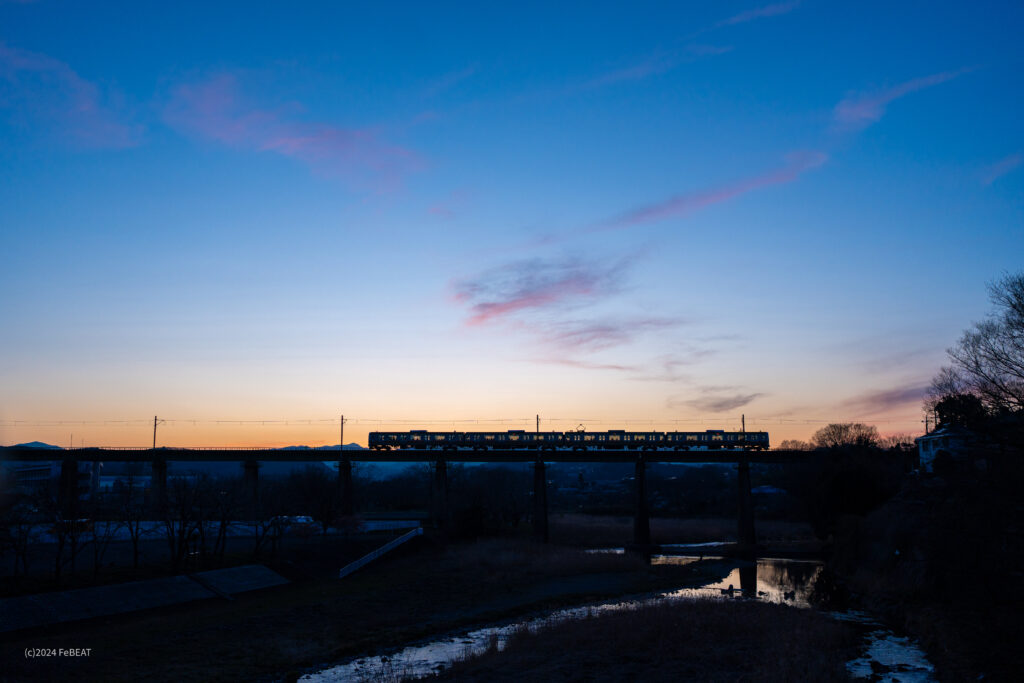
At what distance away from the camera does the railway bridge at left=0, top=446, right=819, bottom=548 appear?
85.6 m

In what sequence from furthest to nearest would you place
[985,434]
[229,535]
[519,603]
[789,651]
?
1. [229,535]
2. [519,603]
3. [985,434]
4. [789,651]

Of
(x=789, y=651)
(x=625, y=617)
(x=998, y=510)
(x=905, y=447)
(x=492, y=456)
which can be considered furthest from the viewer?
(x=905, y=447)

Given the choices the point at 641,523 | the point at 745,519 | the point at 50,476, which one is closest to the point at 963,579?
the point at 745,519

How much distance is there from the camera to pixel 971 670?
2792 cm

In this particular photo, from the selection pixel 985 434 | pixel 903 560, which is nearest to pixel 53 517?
pixel 985 434

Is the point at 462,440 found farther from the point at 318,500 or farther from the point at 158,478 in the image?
the point at 158,478

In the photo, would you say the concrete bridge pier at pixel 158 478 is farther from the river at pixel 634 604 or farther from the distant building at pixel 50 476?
the river at pixel 634 604

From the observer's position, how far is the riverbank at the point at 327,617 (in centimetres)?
2797

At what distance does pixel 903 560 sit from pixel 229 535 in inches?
2460

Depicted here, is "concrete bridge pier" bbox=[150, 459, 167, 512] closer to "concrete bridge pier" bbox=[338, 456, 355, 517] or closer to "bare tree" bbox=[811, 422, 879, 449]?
"concrete bridge pier" bbox=[338, 456, 355, 517]

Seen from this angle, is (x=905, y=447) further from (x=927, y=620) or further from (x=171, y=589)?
(x=171, y=589)

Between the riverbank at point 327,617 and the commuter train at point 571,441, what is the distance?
97.8 feet

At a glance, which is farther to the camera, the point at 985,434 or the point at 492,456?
the point at 492,456

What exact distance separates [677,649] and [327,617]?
65.7 feet
